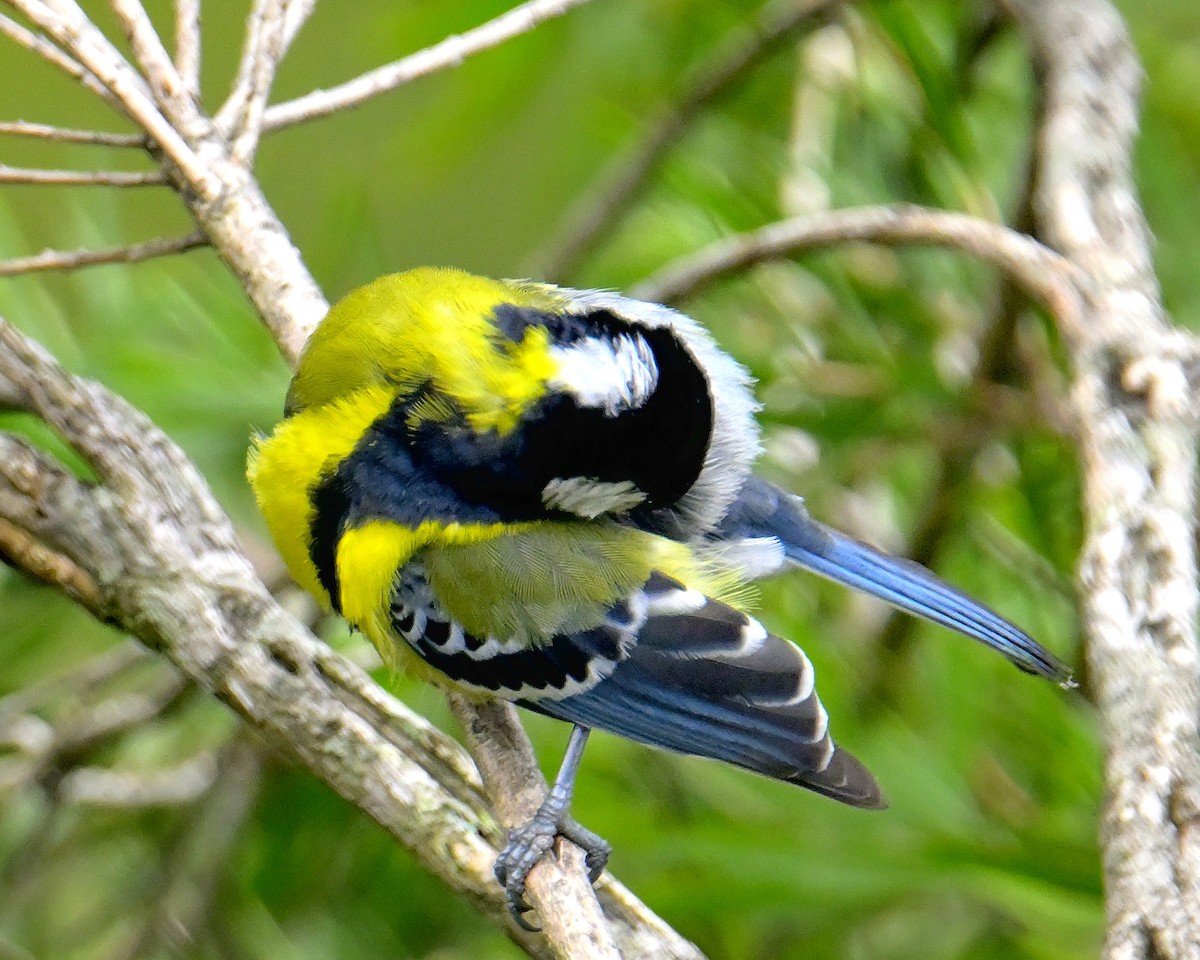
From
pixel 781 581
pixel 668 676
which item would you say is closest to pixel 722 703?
pixel 668 676

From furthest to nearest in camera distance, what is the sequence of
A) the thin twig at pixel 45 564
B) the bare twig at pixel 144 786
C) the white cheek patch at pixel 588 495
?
the bare twig at pixel 144 786, the white cheek patch at pixel 588 495, the thin twig at pixel 45 564

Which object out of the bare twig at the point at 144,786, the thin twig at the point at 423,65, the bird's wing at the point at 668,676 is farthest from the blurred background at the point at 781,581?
the thin twig at the point at 423,65

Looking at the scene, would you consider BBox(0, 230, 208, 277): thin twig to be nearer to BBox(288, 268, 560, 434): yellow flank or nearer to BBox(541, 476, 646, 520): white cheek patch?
BBox(288, 268, 560, 434): yellow flank

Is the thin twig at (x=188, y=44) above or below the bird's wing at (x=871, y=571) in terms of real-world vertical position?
above

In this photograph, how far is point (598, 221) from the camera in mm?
1564

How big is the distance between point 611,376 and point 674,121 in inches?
27.1

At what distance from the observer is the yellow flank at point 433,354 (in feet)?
3.17

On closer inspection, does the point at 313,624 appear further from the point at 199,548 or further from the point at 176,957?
the point at 199,548

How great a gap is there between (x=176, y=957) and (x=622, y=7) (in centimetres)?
125

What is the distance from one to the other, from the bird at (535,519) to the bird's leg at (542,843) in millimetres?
17

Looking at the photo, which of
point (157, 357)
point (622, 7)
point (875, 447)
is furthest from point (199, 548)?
point (622, 7)

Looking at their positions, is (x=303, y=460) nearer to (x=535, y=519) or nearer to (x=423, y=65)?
(x=535, y=519)

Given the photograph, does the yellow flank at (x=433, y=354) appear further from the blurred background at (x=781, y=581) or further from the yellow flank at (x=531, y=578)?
the blurred background at (x=781, y=581)

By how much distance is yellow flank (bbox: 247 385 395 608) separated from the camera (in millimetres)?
1014
